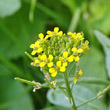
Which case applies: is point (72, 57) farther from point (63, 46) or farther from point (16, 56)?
point (16, 56)

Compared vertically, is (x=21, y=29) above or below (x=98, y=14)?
above

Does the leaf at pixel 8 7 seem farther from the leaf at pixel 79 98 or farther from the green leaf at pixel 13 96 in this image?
the leaf at pixel 79 98

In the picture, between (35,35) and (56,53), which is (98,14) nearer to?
(35,35)

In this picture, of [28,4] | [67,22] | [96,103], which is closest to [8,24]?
[28,4]

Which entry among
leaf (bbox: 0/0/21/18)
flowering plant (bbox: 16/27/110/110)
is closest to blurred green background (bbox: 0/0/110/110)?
leaf (bbox: 0/0/21/18)

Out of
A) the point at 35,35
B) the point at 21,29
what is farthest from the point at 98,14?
the point at 21,29

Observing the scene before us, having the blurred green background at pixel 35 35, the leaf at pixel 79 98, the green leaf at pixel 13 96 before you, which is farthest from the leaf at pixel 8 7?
the leaf at pixel 79 98

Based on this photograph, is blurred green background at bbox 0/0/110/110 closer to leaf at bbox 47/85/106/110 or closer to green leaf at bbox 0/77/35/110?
green leaf at bbox 0/77/35/110

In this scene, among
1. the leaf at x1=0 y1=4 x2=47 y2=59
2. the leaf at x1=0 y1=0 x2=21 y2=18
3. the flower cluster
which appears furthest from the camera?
the leaf at x1=0 y1=4 x2=47 y2=59
